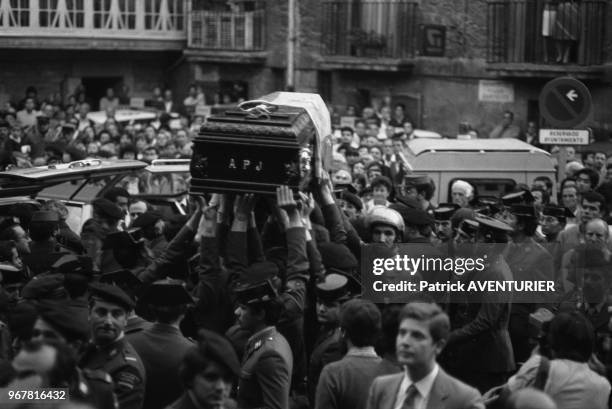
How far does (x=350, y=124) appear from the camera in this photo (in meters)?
26.0

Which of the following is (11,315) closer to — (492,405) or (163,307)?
(163,307)

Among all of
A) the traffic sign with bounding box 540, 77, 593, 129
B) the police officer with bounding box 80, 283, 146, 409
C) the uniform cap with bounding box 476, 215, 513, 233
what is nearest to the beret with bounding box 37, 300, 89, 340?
the police officer with bounding box 80, 283, 146, 409

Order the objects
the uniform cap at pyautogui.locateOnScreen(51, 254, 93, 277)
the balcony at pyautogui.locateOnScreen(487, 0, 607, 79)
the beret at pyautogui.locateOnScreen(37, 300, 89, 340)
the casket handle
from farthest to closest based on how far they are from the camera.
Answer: the balcony at pyautogui.locateOnScreen(487, 0, 607, 79), the casket handle, the uniform cap at pyautogui.locateOnScreen(51, 254, 93, 277), the beret at pyautogui.locateOnScreen(37, 300, 89, 340)

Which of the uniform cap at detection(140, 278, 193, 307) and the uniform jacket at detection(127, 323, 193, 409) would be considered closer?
the uniform jacket at detection(127, 323, 193, 409)

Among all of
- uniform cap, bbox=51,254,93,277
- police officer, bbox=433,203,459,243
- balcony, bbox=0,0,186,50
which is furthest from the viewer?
balcony, bbox=0,0,186,50

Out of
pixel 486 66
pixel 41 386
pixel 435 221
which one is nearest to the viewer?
pixel 41 386

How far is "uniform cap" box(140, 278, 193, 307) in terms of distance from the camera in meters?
8.08

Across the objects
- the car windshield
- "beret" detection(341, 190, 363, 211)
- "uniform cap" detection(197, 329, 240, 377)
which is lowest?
the car windshield

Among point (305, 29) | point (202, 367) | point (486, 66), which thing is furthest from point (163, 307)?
point (305, 29)

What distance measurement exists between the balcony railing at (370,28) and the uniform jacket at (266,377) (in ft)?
72.9

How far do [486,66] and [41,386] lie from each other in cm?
2340

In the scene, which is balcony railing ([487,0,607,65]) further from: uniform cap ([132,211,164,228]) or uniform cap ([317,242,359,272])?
uniform cap ([317,242,359,272])

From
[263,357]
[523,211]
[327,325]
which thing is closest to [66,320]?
[263,357]

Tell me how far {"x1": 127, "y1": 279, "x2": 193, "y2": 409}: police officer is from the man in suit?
5.40ft
